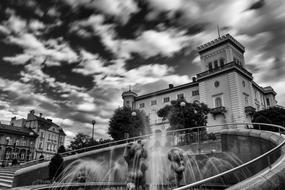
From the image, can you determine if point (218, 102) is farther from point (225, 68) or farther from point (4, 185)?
point (4, 185)

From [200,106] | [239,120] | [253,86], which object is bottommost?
[239,120]

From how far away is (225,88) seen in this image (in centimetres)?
3878

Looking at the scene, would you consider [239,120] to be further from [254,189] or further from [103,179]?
[254,189]

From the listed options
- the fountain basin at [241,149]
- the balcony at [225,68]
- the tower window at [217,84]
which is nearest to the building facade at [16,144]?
the fountain basin at [241,149]

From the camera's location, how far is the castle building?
3700cm

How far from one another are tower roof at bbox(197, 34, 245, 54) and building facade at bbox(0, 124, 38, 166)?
5306 cm

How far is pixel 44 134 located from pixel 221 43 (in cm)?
6314

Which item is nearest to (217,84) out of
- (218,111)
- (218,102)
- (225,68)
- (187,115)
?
(225,68)

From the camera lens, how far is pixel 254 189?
4492 mm

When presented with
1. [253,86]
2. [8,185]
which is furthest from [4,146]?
[253,86]

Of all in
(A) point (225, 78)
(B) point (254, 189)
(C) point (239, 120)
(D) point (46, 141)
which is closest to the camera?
(B) point (254, 189)

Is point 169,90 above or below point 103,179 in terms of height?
above

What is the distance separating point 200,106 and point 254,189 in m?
32.9

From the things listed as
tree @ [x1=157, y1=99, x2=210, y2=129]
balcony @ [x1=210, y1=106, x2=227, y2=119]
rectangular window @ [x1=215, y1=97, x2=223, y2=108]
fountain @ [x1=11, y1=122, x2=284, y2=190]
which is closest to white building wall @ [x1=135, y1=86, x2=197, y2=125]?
rectangular window @ [x1=215, y1=97, x2=223, y2=108]
